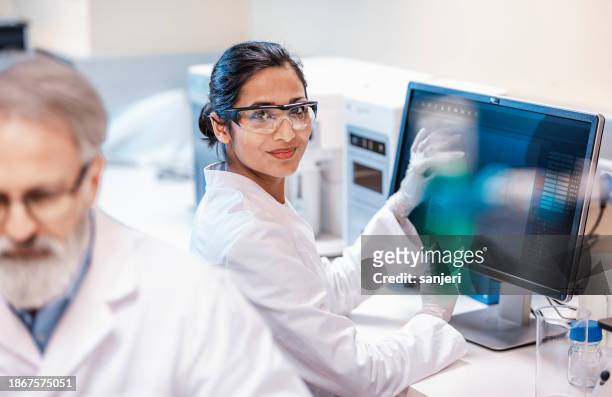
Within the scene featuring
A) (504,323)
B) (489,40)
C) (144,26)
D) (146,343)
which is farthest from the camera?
(144,26)

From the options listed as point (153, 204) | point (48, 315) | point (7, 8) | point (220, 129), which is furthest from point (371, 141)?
point (7, 8)

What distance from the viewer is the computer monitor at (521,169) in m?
1.42

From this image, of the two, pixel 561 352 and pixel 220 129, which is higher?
pixel 220 129

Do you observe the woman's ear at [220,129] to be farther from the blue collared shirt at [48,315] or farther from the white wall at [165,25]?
the white wall at [165,25]

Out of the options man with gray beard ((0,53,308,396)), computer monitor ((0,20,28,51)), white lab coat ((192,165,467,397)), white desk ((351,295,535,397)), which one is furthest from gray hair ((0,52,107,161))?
computer monitor ((0,20,28,51))

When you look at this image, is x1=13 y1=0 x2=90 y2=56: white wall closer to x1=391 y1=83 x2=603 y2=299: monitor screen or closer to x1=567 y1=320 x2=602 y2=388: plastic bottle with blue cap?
x1=391 y1=83 x2=603 y2=299: monitor screen

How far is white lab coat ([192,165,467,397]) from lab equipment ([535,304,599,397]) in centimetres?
16

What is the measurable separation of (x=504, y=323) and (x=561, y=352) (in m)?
0.25

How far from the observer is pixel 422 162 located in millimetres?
1688

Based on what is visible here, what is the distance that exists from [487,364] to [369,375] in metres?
0.24

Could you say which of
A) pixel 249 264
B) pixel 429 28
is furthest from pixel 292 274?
pixel 429 28

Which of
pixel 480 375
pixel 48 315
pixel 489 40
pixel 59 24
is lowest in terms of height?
pixel 480 375

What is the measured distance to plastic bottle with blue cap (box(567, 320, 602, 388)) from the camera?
1.33 m

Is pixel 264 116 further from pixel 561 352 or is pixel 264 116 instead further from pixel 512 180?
pixel 561 352
